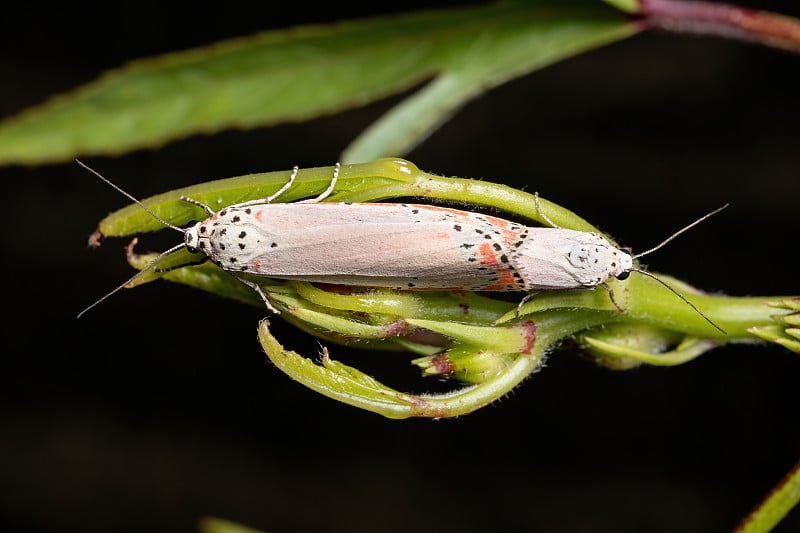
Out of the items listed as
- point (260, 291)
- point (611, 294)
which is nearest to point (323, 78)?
point (260, 291)

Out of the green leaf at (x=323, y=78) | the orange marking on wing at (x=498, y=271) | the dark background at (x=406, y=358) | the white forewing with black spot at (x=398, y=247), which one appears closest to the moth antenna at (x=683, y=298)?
the white forewing with black spot at (x=398, y=247)

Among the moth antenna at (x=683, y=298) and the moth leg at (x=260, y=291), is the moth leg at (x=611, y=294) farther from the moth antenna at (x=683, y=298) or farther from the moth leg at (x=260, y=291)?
the moth leg at (x=260, y=291)

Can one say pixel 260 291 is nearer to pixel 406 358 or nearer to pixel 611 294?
pixel 611 294

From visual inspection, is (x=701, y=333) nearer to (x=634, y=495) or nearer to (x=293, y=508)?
(x=634, y=495)

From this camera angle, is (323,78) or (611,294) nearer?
(611,294)

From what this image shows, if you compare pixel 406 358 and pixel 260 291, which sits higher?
pixel 260 291

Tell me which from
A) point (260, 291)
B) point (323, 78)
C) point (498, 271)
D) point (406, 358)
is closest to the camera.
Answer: point (260, 291)

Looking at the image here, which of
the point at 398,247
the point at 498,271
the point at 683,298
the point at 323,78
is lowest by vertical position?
the point at 683,298
